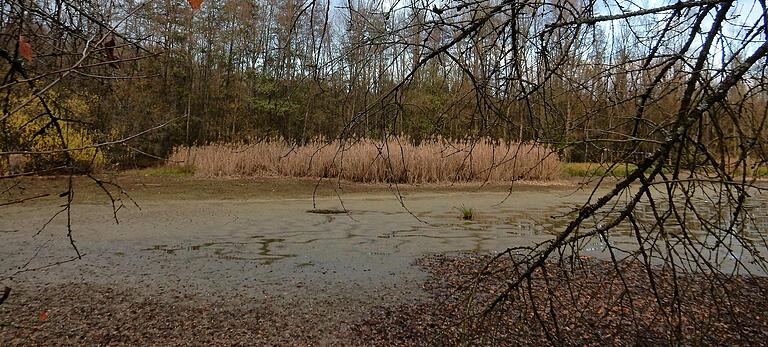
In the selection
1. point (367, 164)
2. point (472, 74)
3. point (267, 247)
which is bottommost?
point (267, 247)

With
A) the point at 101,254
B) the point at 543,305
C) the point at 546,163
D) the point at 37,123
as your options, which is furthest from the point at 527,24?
the point at 546,163

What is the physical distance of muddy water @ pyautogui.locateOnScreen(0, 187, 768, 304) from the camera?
3186 mm

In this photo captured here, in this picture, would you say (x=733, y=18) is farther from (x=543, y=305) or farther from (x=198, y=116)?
(x=198, y=116)

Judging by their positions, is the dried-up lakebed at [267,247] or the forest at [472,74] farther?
the dried-up lakebed at [267,247]

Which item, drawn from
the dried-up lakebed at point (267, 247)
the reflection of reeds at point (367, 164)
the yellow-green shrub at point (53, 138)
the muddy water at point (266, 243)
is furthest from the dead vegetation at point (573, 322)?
the reflection of reeds at point (367, 164)

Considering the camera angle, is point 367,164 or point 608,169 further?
point 367,164

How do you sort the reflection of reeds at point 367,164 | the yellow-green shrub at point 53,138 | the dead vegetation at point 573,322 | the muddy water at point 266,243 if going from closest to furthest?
1. the yellow-green shrub at point 53,138
2. the dead vegetation at point 573,322
3. the muddy water at point 266,243
4. the reflection of reeds at point 367,164

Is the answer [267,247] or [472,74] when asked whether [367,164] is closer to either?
[267,247]

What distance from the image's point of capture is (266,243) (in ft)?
14.8

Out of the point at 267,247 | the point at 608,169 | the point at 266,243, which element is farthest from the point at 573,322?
the point at 266,243

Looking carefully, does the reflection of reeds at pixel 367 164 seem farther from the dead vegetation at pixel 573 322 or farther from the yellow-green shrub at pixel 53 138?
the dead vegetation at pixel 573 322

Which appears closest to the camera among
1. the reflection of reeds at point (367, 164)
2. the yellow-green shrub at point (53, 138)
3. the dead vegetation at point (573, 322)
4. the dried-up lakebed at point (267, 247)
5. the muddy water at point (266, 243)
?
the yellow-green shrub at point (53, 138)

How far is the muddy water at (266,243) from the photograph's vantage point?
319 centimetres

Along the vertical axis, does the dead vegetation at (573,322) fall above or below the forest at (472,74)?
below
